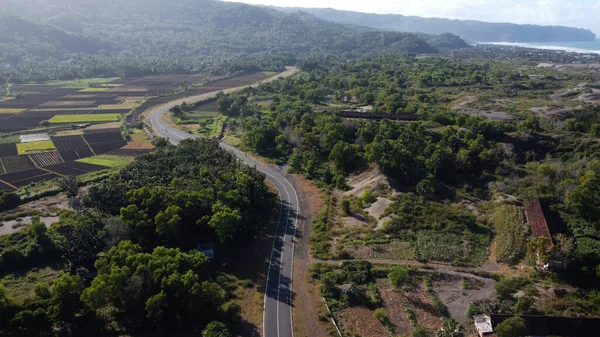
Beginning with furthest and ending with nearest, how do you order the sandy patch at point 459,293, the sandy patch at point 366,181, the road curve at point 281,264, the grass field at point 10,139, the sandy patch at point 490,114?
the sandy patch at point 490,114
the grass field at point 10,139
the sandy patch at point 366,181
the sandy patch at point 459,293
the road curve at point 281,264

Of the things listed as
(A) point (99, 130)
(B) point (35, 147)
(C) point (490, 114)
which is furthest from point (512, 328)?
(A) point (99, 130)

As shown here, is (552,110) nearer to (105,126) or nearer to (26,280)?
(26,280)

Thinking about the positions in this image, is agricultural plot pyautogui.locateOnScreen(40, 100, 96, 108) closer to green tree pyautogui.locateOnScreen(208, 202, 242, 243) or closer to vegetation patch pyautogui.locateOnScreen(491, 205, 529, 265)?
green tree pyautogui.locateOnScreen(208, 202, 242, 243)

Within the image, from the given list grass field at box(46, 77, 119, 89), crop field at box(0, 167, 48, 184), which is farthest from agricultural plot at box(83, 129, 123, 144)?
grass field at box(46, 77, 119, 89)

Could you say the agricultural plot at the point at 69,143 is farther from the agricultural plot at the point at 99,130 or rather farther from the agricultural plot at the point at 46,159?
the agricultural plot at the point at 99,130

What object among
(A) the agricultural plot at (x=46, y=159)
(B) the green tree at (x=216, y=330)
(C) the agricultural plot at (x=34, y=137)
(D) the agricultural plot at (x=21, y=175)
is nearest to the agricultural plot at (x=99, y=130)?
(C) the agricultural plot at (x=34, y=137)

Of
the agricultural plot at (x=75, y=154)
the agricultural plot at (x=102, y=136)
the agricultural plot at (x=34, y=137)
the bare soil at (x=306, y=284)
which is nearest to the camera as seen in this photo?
the bare soil at (x=306, y=284)

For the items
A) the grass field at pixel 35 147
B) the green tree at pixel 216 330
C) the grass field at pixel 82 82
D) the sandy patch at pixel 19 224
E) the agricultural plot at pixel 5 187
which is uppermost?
the grass field at pixel 82 82
